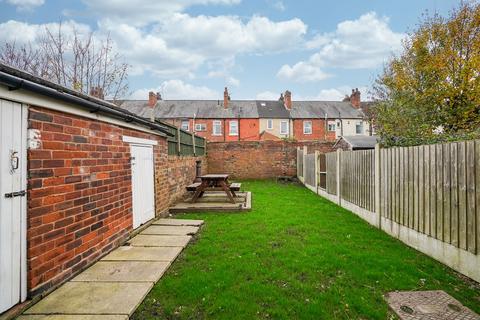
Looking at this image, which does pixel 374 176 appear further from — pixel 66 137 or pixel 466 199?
pixel 66 137

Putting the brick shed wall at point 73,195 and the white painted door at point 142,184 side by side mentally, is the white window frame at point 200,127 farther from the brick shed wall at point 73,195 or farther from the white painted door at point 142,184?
the brick shed wall at point 73,195

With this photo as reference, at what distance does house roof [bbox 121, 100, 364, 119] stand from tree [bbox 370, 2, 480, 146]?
18729 millimetres

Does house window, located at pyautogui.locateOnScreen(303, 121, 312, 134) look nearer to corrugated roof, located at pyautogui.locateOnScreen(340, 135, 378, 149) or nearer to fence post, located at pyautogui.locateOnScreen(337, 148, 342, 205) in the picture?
corrugated roof, located at pyautogui.locateOnScreen(340, 135, 378, 149)

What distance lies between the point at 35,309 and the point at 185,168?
7858 mm

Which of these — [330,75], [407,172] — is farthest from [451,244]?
[330,75]

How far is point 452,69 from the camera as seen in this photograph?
45.3ft

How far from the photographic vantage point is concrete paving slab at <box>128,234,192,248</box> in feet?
15.0

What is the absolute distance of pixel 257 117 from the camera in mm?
33062

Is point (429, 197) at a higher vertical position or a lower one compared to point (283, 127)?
lower

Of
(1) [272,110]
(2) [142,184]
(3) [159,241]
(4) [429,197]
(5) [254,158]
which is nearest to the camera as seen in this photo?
(4) [429,197]

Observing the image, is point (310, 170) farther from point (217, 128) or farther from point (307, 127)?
point (307, 127)

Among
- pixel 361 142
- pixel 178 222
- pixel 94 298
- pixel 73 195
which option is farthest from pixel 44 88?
pixel 361 142

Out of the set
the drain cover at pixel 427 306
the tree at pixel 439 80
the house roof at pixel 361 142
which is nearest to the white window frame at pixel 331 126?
the house roof at pixel 361 142

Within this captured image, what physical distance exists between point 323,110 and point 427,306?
34.5 metres
